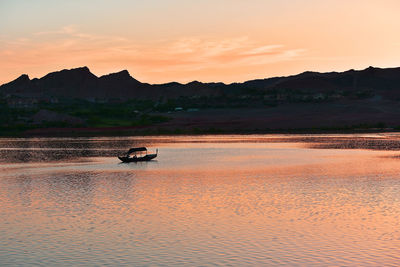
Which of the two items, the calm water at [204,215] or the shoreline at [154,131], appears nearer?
the calm water at [204,215]

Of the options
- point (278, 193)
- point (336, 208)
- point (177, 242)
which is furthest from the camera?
point (278, 193)

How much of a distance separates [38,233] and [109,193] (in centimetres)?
1692

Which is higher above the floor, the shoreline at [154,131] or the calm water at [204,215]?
the shoreline at [154,131]

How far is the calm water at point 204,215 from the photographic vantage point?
2788 cm

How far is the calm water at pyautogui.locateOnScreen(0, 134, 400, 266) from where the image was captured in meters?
27.9

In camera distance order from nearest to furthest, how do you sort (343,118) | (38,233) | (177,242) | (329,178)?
(177,242), (38,233), (329,178), (343,118)

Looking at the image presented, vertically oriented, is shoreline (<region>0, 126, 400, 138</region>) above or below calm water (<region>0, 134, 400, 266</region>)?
above

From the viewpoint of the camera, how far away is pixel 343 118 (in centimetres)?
18825

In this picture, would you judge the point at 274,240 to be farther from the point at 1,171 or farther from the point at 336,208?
the point at 1,171

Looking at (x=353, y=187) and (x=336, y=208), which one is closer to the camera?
(x=336, y=208)

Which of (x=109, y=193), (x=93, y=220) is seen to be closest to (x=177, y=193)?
(x=109, y=193)

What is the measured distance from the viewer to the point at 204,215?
38219 millimetres

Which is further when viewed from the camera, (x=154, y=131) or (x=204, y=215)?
(x=154, y=131)

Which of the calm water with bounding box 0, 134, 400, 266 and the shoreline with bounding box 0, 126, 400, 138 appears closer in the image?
the calm water with bounding box 0, 134, 400, 266
